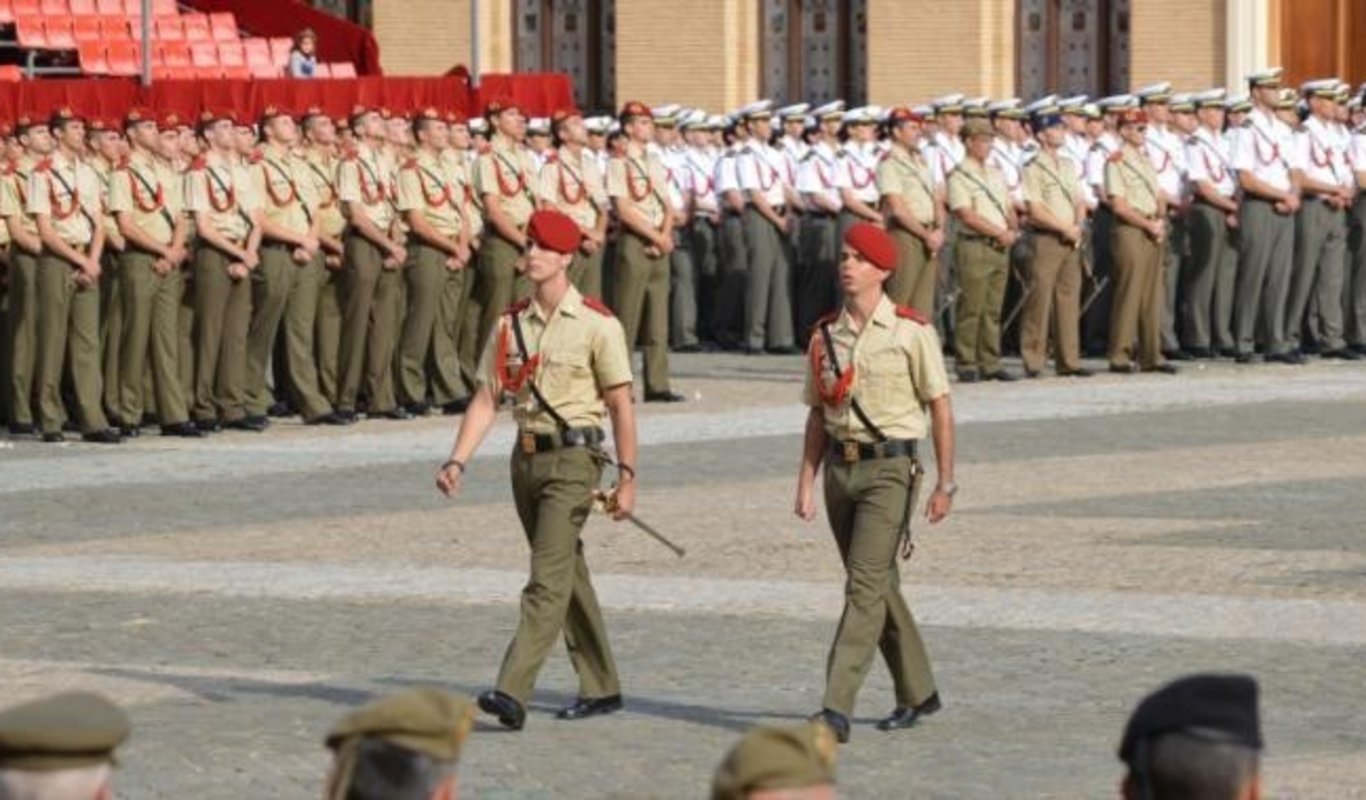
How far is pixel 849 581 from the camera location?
11641mm

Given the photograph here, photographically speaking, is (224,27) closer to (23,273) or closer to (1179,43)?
(1179,43)

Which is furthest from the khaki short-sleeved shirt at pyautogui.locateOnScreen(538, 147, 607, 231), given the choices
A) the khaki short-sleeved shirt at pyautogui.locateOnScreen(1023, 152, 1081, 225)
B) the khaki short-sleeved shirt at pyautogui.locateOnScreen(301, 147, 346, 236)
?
the khaki short-sleeved shirt at pyautogui.locateOnScreen(1023, 152, 1081, 225)

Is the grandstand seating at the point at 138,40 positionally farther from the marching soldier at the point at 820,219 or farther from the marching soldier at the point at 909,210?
the marching soldier at the point at 909,210

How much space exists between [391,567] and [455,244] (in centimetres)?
887

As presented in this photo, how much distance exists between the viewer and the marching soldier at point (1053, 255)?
26.9 metres

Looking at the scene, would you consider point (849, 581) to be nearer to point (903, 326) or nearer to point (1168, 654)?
point (903, 326)

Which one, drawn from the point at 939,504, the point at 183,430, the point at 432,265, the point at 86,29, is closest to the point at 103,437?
the point at 183,430

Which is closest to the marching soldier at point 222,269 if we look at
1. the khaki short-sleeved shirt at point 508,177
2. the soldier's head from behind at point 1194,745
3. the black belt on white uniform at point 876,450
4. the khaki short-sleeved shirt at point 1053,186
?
the khaki short-sleeved shirt at point 508,177

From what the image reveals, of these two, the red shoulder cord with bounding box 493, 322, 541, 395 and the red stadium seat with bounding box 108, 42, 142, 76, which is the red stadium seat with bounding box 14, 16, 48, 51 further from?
the red shoulder cord with bounding box 493, 322, 541, 395

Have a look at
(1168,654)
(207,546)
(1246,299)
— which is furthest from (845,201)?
A: (1168,654)

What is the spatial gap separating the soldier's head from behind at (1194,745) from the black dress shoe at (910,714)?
7.18 metres

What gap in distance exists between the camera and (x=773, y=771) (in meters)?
4.23

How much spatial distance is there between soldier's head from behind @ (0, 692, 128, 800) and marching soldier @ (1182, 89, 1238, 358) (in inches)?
943

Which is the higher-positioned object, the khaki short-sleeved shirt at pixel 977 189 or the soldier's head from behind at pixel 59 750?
the khaki short-sleeved shirt at pixel 977 189
